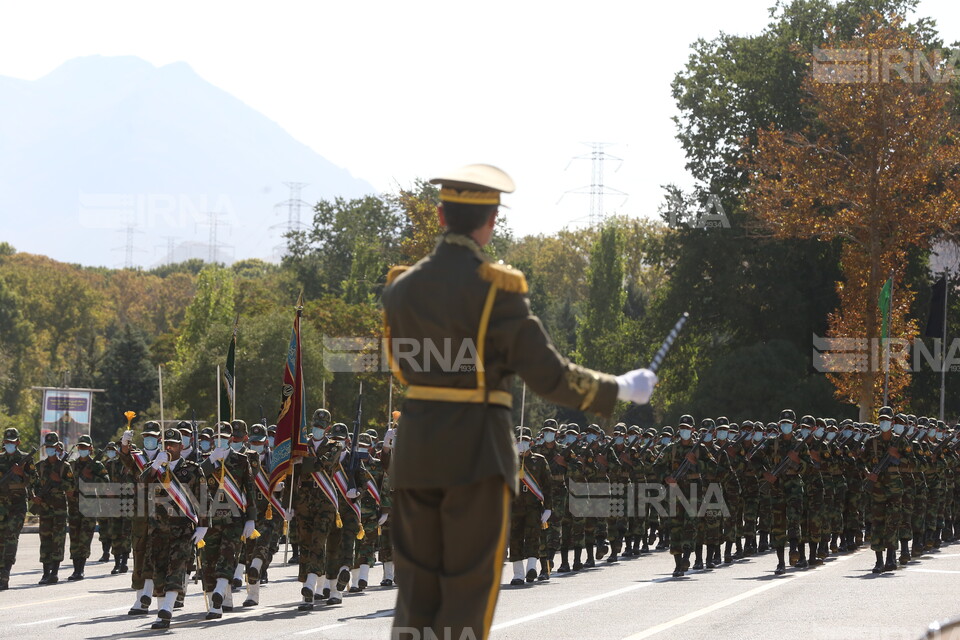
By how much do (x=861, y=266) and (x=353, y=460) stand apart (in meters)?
23.6

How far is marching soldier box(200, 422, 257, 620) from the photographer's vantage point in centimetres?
1453

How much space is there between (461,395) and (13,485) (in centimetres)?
1660

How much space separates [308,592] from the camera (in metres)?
15.0

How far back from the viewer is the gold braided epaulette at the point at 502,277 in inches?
208

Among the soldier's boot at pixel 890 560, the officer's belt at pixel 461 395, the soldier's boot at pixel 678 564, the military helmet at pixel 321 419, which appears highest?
the officer's belt at pixel 461 395

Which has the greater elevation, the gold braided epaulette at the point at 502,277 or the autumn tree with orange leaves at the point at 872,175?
the autumn tree with orange leaves at the point at 872,175

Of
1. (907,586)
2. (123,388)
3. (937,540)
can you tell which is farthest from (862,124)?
(123,388)

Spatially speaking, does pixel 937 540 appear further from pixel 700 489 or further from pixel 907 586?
pixel 907 586

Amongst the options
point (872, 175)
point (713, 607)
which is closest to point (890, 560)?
point (713, 607)

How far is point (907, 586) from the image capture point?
1611cm

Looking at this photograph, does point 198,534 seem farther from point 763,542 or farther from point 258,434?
point 763,542

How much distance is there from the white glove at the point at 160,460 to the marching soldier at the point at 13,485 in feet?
21.9

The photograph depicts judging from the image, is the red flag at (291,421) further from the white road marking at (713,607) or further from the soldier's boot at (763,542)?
the soldier's boot at (763,542)

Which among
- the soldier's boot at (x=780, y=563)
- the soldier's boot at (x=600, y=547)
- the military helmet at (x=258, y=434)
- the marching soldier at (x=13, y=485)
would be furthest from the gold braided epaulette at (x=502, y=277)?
the soldier's boot at (x=600, y=547)
